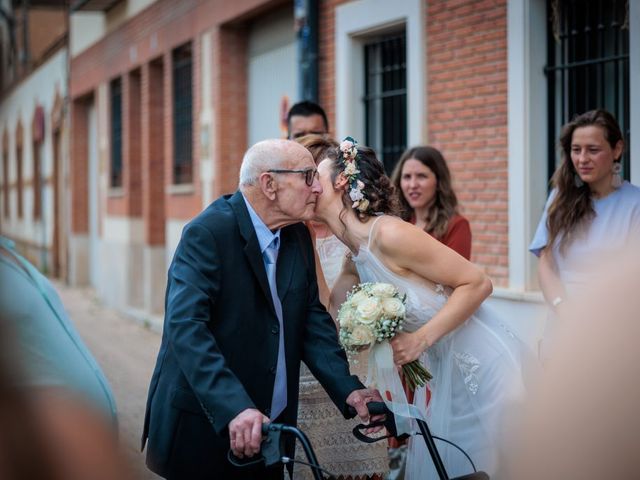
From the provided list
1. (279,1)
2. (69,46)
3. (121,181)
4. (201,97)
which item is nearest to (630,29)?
(279,1)

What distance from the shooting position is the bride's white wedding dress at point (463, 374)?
421 cm

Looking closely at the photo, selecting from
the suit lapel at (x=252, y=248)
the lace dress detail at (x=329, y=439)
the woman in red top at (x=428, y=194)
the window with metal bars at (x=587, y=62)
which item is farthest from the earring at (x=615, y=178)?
the suit lapel at (x=252, y=248)

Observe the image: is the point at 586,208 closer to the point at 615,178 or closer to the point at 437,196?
the point at 615,178

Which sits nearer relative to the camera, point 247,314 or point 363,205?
point 247,314

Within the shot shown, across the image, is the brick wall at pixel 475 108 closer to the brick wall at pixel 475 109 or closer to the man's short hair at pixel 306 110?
the brick wall at pixel 475 109

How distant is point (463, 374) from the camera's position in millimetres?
4312

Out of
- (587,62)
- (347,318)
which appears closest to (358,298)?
(347,318)

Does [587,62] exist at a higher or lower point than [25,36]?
lower

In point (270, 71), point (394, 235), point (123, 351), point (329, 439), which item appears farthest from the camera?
point (270, 71)

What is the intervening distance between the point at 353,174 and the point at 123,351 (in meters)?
9.30

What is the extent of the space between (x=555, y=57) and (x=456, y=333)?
4223 millimetres

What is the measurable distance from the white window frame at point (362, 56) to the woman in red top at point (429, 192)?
3062mm

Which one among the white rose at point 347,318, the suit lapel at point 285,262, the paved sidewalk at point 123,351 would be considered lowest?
the paved sidewalk at point 123,351

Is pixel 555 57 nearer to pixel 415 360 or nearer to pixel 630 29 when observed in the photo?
pixel 630 29
